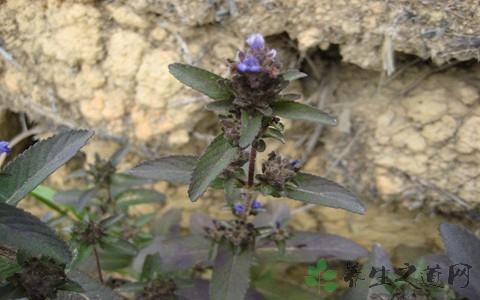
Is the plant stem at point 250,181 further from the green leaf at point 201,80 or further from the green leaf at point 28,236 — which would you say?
the green leaf at point 28,236

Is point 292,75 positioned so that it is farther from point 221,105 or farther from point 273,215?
point 273,215

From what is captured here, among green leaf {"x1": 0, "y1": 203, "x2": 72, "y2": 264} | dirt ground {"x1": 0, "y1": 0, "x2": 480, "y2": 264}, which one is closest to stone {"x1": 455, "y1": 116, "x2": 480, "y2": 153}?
dirt ground {"x1": 0, "y1": 0, "x2": 480, "y2": 264}

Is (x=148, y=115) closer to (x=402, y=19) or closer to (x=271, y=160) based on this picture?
(x=271, y=160)

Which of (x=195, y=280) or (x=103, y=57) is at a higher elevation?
(x=103, y=57)

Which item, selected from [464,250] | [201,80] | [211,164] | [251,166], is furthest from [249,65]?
[464,250]

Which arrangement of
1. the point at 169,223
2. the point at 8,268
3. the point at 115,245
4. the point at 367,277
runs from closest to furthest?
the point at 8,268 < the point at 115,245 < the point at 367,277 < the point at 169,223

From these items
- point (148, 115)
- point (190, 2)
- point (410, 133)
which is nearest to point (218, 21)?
point (190, 2)
